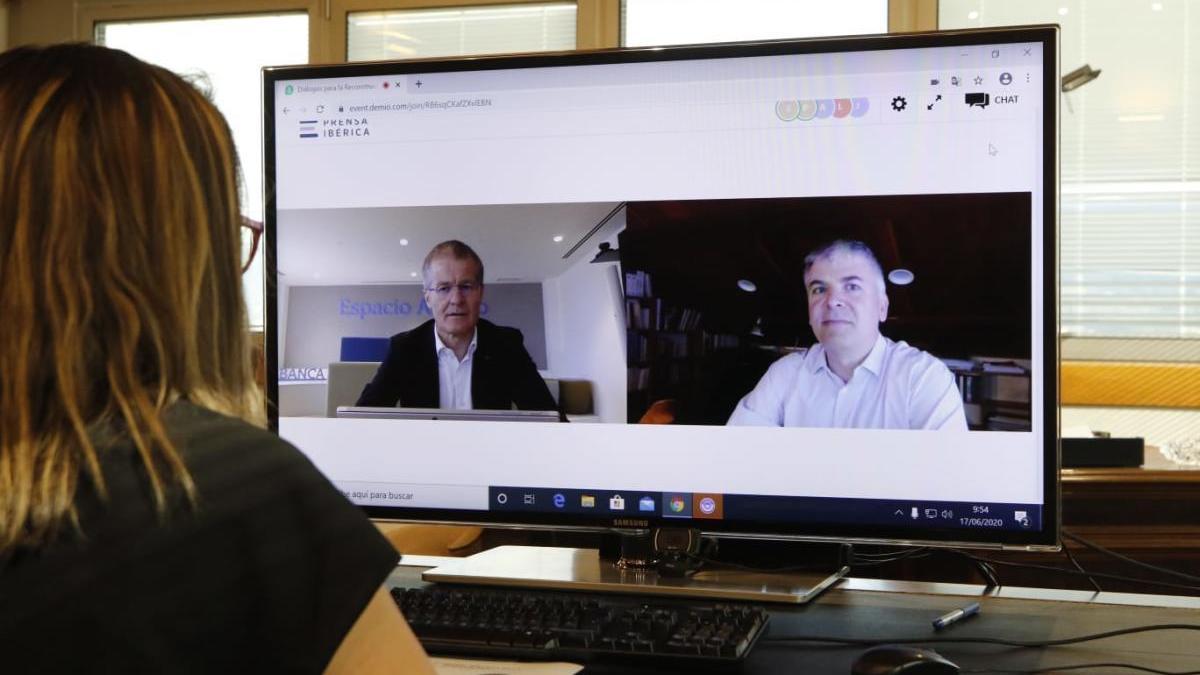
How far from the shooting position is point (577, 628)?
2.94 feet

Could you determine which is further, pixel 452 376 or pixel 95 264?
pixel 452 376

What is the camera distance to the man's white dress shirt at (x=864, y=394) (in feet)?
3.35

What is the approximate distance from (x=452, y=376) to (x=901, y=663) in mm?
550

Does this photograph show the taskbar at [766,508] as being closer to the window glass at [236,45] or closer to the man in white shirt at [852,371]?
the man in white shirt at [852,371]

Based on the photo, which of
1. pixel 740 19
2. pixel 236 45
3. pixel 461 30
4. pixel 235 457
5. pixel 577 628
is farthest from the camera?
pixel 236 45

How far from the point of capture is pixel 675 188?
3.58ft

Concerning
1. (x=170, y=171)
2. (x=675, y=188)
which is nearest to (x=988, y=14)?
(x=675, y=188)

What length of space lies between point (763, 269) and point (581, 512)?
29cm

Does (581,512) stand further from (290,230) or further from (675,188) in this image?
(290,230)

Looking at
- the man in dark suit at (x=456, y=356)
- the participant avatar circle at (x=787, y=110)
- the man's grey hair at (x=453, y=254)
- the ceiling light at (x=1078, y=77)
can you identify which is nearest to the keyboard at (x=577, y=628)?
the man in dark suit at (x=456, y=356)

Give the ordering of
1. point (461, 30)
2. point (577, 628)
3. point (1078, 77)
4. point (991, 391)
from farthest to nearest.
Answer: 1. point (461, 30)
2. point (1078, 77)
3. point (991, 391)
4. point (577, 628)

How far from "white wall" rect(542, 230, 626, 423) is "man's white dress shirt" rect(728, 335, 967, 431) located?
123 mm

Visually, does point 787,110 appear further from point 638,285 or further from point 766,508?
point 766,508

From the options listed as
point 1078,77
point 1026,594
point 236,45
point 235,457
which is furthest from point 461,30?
point 235,457
